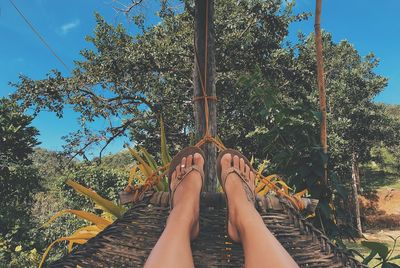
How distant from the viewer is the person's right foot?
120 centimetres

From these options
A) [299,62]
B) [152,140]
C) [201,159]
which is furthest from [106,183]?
[201,159]

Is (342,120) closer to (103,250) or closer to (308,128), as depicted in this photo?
(308,128)

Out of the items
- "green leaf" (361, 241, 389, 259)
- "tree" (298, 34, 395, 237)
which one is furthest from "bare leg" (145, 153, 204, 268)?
"tree" (298, 34, 395, 237)

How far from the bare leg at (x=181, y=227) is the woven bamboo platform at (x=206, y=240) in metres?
0.07

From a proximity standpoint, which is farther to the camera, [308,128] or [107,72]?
[107,72]

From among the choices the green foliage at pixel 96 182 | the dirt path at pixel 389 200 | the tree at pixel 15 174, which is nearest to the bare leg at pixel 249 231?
the tree at pixel 15 174

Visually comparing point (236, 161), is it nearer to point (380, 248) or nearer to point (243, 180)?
point (243, 180)

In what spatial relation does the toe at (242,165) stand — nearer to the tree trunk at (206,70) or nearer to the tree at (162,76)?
the tree trunk at (206,70)

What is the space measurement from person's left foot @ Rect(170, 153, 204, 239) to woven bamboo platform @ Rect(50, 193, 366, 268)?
0.19 feet

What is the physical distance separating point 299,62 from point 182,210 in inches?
240

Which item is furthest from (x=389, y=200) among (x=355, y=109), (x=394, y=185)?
(x=355, y=109)

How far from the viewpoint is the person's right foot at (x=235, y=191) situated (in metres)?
1.20

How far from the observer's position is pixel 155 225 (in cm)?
125

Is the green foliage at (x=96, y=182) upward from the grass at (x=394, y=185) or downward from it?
downward
